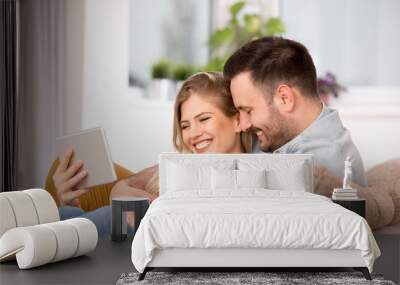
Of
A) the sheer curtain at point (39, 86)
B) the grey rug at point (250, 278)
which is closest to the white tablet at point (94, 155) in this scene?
the sheer curtain at point (39, 86)

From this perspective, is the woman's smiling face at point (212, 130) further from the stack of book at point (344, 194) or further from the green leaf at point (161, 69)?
the stack of book at point (344, 194)

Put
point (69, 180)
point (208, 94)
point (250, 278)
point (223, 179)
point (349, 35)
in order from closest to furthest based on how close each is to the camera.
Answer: point (250, 278) < point (223, 179) < point (208, 94) < point (349, 35) < point (69, 180)

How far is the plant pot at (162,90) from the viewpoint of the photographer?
23.4 feet

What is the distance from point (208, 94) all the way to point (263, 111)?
1.78 ft

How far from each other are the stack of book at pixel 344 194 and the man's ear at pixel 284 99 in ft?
2.96

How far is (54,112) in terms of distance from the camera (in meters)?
7.26

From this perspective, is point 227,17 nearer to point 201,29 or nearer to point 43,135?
point 201,29

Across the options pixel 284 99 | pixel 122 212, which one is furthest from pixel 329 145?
pixel 122 212

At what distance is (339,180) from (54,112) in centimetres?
281

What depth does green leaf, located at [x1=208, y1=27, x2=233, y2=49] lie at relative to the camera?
23.2ft

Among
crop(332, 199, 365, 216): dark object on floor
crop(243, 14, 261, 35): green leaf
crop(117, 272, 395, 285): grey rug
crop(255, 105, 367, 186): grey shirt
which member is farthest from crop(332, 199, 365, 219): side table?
crop(243, 14, 261, 35): green leaf

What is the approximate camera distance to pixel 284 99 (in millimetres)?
6770

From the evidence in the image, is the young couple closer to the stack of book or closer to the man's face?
the man's face

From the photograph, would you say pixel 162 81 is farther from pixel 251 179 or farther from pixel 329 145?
pixel 329 145
